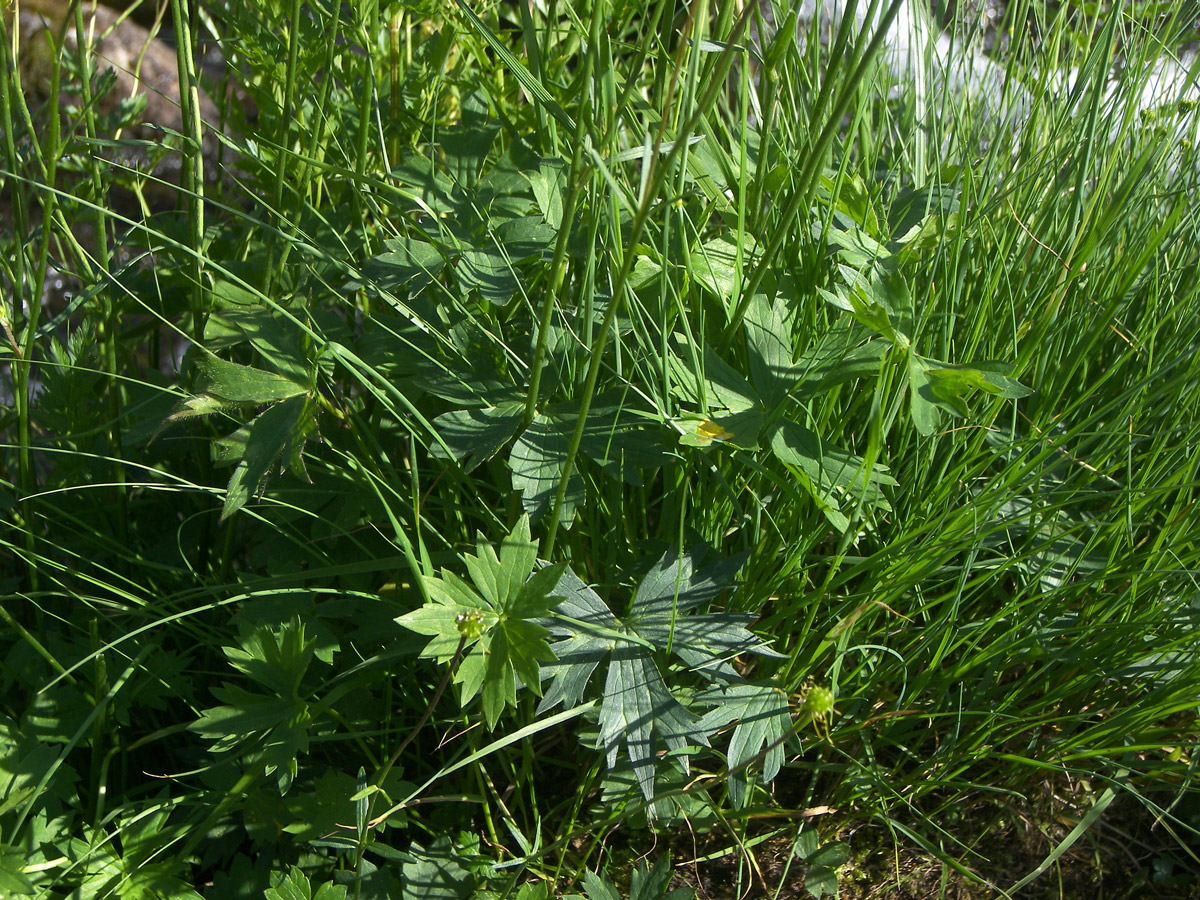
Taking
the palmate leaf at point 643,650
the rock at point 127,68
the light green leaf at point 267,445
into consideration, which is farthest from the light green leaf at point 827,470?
the rock at point 127,68

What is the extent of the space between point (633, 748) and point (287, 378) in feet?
1.91

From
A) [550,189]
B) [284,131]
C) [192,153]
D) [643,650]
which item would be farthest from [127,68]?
[643,650]

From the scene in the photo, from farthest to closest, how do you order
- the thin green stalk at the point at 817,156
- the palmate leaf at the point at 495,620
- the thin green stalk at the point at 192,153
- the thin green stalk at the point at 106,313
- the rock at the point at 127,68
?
the rock at the point at 127,68 → the thin green stalk at the point at 106,313 → the thin green stalk at the point at 192,153 → the palmate leaf at the point at 495,620 → the thin green stalk at the point at 817,156

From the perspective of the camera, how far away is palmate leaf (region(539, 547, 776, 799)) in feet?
3.26

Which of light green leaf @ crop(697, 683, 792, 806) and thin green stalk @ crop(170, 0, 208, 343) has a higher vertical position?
thin green stalk @ crop(170, 0, 208, 343)

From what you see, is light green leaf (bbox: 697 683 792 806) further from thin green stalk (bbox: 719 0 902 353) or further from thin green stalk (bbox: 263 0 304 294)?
thin green stalk (bbox: 263 0 304 294)

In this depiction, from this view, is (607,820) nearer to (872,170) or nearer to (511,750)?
(511,750)

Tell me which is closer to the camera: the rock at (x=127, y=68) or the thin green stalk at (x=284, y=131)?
the thin green stalk at (x=284, y=131)

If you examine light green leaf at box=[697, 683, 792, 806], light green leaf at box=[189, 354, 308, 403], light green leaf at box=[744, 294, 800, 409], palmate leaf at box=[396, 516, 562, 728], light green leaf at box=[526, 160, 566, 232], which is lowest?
light green leaf at box=[697, 683, 792, 806]

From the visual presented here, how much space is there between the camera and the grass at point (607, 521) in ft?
3.32

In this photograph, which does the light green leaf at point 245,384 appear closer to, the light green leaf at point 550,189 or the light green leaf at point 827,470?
the light green leaf at point 550,189

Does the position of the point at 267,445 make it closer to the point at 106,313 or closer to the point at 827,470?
the point at 106,313

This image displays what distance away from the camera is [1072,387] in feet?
4.61

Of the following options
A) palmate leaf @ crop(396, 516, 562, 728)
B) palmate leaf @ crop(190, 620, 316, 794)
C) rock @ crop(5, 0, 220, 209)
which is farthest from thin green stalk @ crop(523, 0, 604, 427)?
rock @ crop(5, 0, 220, 209)
